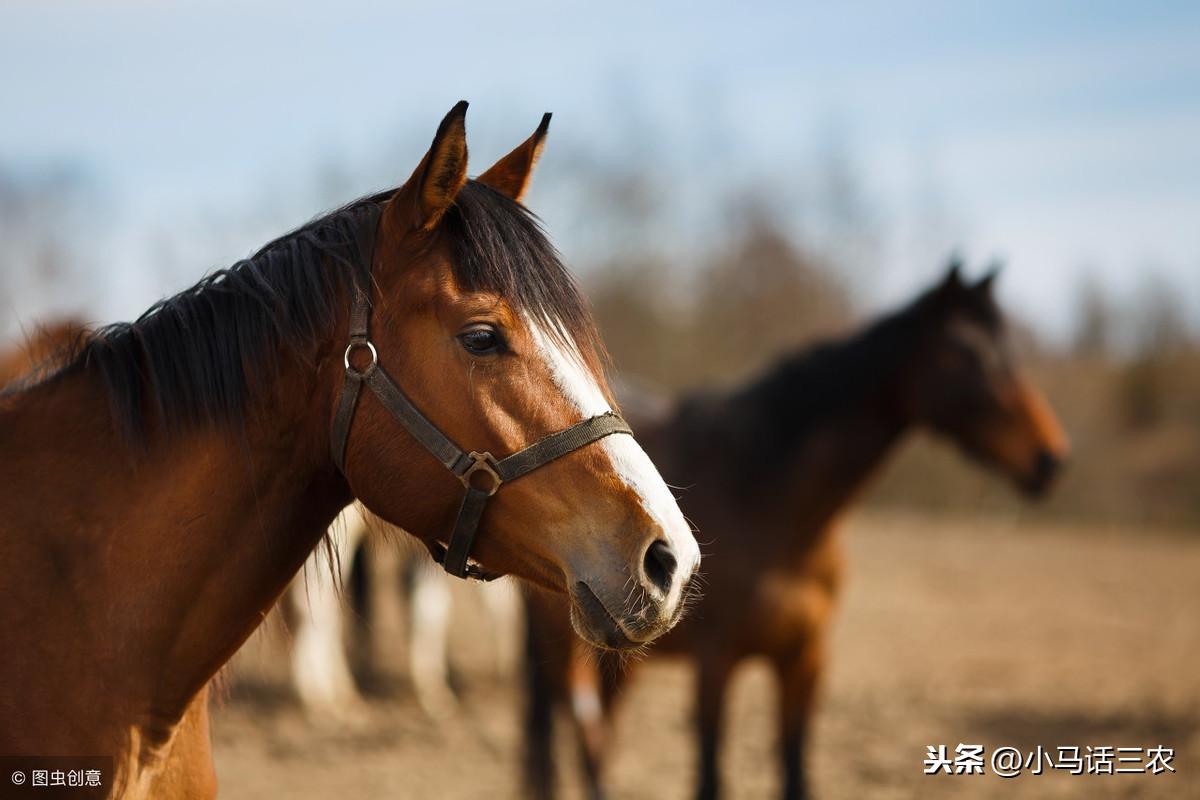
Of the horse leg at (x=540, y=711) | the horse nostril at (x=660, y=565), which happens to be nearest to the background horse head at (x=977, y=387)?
the horse leg at (x=540, y=711)

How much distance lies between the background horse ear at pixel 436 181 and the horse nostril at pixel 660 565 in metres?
0.79

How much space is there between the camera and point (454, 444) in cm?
189

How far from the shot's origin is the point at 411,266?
6.50 feet

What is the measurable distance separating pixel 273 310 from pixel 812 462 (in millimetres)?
3797

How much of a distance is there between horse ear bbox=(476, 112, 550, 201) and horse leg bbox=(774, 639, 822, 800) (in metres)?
3.70

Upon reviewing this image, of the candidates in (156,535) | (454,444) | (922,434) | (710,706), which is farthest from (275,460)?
(922,434)

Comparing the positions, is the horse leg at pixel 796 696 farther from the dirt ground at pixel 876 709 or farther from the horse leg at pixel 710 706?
the dirt ground at pixel 876 709

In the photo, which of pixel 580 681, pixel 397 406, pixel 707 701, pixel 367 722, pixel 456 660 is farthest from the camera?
pixel 456 660

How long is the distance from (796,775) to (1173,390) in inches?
759

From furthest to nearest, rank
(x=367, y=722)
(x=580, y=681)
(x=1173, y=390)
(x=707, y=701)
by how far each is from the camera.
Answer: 1. (x=1173, y=390)
2. (x=367, y=722)
3. (x=580, y=681)
4. (x=707, y=701)

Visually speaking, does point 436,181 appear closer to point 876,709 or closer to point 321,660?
point 321,660

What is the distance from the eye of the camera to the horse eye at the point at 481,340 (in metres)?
1.92

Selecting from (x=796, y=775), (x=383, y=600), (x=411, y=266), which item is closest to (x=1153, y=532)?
(x=383, y=600)

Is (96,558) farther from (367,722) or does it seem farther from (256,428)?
(367,722)
